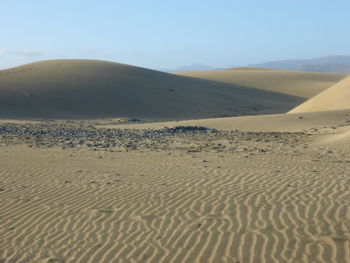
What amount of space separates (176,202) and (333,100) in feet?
84.4

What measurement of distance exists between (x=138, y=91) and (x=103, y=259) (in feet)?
140

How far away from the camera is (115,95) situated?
45.0 metres

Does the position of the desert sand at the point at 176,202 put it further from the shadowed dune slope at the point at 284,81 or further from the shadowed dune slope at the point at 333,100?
the shadowed dune slope at the point at 284,81

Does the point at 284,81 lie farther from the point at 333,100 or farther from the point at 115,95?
the point at 333,100

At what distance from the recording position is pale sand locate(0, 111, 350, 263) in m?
5.75

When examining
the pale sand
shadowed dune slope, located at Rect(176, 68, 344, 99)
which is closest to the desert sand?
the pale sand

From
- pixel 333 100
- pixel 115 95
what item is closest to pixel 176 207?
pixel 333 100

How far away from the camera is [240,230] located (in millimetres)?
6391

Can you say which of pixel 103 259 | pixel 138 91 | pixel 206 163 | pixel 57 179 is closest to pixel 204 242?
pixel 103 259

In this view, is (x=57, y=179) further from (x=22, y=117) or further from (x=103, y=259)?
(x=22, y=117)

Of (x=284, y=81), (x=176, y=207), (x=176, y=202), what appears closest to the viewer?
(x=176, y=207)

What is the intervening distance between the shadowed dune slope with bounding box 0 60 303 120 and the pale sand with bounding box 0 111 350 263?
22.6 meters

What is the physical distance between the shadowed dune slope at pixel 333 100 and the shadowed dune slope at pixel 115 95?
388 inches

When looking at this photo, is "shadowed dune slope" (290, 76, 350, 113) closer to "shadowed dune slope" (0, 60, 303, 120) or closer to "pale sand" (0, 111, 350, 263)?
"shadowed dune slope" (0, 60, 303, 120)
